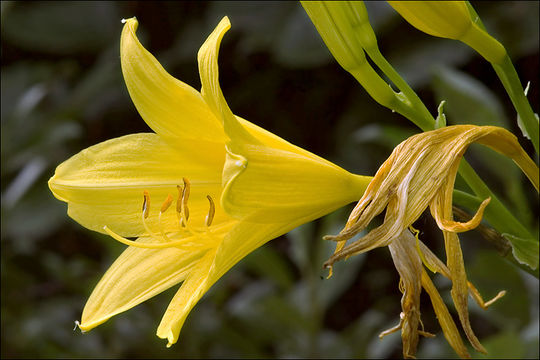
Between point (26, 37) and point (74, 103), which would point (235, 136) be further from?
point (26, 37)

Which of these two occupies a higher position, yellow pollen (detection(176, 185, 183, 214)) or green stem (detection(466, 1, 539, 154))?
green stem (detection(466, 1, 539, 154))

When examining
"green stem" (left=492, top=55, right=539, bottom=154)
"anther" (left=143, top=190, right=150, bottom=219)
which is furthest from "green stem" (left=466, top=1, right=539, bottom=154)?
"anther" (left=143, top=190, right=150, bottom=219)

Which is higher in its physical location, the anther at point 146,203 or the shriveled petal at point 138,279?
the anther at point 146,203

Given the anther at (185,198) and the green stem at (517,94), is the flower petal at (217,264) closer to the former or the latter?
the anther at (185,198)

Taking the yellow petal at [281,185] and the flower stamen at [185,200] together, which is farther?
the flower stamen at [185,200]

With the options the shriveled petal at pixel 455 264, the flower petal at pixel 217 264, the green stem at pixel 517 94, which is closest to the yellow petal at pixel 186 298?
the flower petal at pixel 217 264

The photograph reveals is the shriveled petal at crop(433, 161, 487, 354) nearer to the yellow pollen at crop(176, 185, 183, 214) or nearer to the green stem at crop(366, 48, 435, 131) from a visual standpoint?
the green stem at crop(366, 48, 435, 131)
